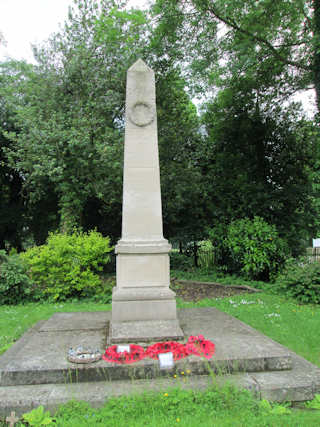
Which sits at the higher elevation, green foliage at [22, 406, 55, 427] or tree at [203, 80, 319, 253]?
tree at [203, 80, 319, 253]

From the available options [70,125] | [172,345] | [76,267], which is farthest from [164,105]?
[172,345]

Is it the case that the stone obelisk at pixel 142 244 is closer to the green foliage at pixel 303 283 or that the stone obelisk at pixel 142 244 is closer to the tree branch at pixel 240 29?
the green foliage at pixel 303 283

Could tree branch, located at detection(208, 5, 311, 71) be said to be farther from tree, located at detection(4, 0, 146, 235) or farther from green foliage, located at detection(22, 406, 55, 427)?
green foliage, located at detection(22, 406, 55, 427)

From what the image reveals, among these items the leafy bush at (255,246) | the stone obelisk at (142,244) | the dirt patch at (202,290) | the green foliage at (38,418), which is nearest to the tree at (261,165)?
the leafy bush at (255,246)

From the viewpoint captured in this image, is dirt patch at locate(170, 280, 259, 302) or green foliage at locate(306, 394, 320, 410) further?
dirt patch at locate(170, 280, 259, 302)

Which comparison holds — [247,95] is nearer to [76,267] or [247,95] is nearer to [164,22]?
[164,22]

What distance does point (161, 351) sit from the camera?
12.0 feet

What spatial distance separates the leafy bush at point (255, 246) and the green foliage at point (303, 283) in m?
1.36

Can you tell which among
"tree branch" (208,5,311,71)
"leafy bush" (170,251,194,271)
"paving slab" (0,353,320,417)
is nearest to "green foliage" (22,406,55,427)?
"paving slab" (0,353,320,417)

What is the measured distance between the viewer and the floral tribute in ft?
11.4

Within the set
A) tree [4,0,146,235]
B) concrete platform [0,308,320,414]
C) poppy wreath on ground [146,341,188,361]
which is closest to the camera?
concrete platform [0,308,320,414]

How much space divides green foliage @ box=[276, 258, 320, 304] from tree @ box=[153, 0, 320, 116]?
14.9 ft

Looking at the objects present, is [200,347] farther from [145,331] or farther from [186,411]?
[186,411]

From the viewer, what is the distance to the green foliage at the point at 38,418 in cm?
265
